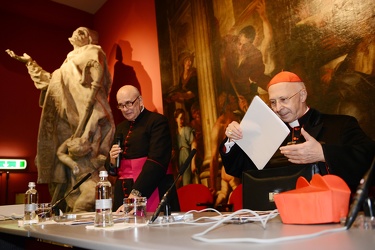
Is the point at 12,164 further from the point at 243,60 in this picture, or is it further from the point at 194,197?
the point at 243,60

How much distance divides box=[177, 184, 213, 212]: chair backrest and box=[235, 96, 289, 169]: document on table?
1978mm

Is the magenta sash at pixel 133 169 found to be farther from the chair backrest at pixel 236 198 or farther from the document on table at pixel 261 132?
the chair backrest at pixel 236 198

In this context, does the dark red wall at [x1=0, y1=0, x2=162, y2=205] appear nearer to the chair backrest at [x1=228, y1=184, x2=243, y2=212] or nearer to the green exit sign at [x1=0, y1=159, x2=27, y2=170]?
the green exit sign at [x1=0, y1=159, x2=27, y2=170]

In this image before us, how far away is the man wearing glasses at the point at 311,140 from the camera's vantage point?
1.84m

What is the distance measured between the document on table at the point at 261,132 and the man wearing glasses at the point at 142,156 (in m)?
0.78

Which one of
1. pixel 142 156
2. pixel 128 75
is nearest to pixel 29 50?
pixel 128 75

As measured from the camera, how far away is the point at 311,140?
176 centimetres

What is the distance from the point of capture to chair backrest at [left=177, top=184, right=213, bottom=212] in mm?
3996

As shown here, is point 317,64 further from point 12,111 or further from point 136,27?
point 12,111

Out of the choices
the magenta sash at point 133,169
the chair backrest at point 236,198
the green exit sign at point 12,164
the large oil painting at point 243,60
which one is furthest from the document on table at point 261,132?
the green exit sign at point 12,164

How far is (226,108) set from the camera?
4.23 metres

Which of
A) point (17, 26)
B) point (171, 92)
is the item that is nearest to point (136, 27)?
point (171, 92)

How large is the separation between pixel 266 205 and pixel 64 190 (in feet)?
12.7

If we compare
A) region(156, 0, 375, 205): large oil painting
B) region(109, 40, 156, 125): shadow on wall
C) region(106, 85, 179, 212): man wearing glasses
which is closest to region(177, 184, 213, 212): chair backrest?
region(156, 0, 375, 205): large oil painting
